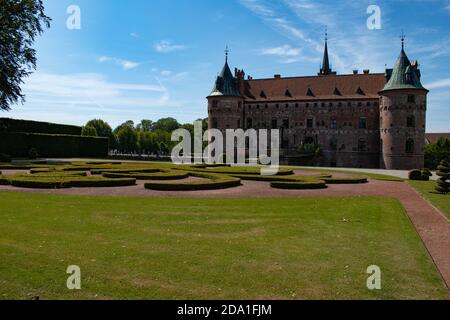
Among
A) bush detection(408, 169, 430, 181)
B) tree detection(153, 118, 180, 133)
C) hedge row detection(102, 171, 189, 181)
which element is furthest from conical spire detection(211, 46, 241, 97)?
tree detection(153, 118, 180, 133)

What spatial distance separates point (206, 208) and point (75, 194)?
7.79 m

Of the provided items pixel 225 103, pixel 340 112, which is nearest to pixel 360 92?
pixel 340 112

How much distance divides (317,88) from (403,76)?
47.6 ft

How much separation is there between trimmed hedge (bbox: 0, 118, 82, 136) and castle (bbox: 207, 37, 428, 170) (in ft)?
87.7

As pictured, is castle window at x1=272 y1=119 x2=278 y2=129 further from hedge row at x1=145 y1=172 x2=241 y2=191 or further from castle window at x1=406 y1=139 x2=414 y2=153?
hedge row at x1=145 y1=172 x2=241 y2=191

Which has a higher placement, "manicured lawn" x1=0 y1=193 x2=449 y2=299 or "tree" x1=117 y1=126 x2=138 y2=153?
"tree" x1=117 y1=126 x2=138 y2=153

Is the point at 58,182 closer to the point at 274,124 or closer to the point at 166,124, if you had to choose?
the point at 274,124

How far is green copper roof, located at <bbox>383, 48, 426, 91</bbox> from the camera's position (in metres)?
56.1

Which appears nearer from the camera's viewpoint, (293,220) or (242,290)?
(242,290)

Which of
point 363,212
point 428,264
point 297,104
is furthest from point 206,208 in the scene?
point 297,104

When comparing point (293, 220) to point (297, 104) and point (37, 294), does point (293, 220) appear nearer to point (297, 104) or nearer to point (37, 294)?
point (37, 294)

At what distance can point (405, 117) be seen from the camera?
55.9 metres

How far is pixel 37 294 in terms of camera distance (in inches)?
271
